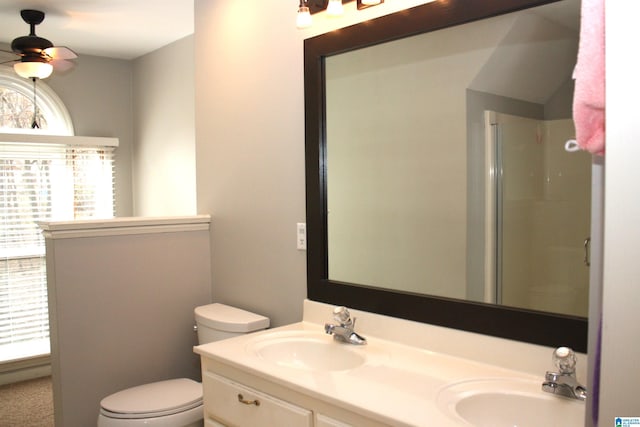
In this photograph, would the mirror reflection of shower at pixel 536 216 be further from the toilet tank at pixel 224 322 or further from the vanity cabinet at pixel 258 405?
the toilet tank at pixel 224 322

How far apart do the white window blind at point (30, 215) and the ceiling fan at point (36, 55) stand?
2.85ft

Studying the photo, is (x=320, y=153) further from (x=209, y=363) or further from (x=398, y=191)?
(x=209, y=363)

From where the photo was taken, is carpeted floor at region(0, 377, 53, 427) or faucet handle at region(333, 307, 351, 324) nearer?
faucet handle at region(333, 307, 351, 324)

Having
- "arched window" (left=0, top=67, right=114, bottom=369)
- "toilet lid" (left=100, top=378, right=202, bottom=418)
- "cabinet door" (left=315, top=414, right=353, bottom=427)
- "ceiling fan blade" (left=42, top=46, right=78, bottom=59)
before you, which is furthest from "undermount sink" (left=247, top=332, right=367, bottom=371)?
"arched window" (left=0, top=67, right=114, bottom=369)

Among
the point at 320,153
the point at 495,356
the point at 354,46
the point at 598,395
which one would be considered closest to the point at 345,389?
the point at 495,356

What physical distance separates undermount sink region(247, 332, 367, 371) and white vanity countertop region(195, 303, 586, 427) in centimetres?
Result: 2

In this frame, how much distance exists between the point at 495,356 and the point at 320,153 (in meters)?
1.01

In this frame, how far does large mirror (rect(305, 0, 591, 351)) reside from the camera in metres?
1.49

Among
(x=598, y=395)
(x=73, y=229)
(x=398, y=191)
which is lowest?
→ (x=598, y=395)

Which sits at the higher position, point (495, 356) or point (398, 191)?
point (398, 191)

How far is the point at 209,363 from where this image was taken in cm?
185

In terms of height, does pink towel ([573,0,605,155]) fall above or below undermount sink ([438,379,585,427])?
above

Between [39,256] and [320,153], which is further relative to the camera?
[39,256]

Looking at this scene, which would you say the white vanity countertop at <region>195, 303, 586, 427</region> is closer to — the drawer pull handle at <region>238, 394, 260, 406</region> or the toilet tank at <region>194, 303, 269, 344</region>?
the drawer pull handle at <region>238, 394, 260, 406</region>
